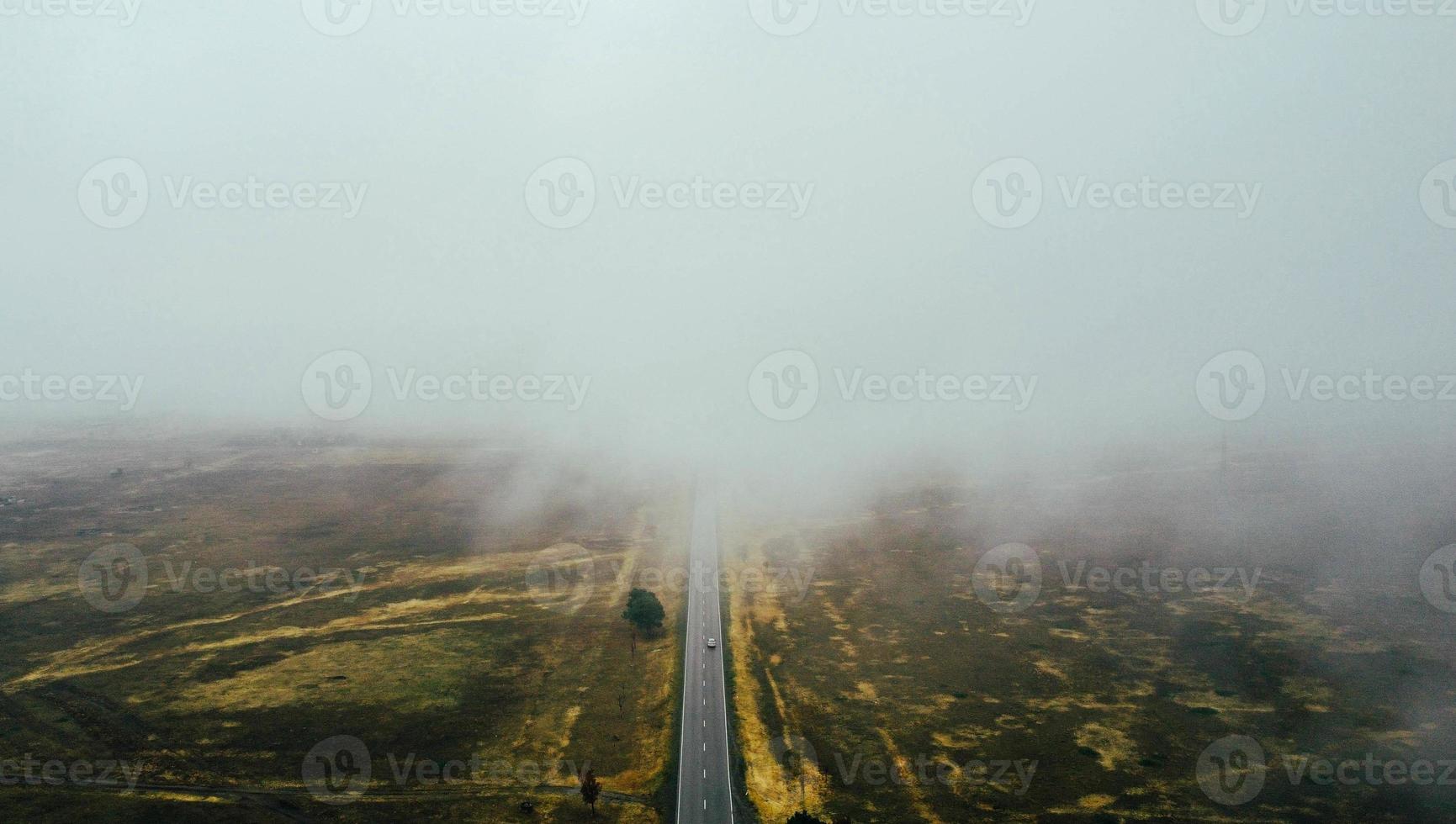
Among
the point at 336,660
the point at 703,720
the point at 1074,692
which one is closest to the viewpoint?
the point at 703,720

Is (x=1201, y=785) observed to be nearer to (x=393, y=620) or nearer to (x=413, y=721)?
(x=413, y=721)

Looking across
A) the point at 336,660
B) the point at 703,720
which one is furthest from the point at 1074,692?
the point at 336,660

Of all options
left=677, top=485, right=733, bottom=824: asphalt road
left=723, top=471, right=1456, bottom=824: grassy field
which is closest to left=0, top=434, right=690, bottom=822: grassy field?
left=677, top=485, right=733, bottom=824: asphalt road

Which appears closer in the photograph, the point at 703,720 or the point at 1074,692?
the point at 703,720

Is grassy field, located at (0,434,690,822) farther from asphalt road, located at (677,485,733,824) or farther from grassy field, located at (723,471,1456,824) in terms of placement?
grassy field, located at (723,471,1456,824)

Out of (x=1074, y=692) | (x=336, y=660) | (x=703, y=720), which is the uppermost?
(x=336, y=660)

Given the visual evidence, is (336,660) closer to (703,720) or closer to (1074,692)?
(703,720)
